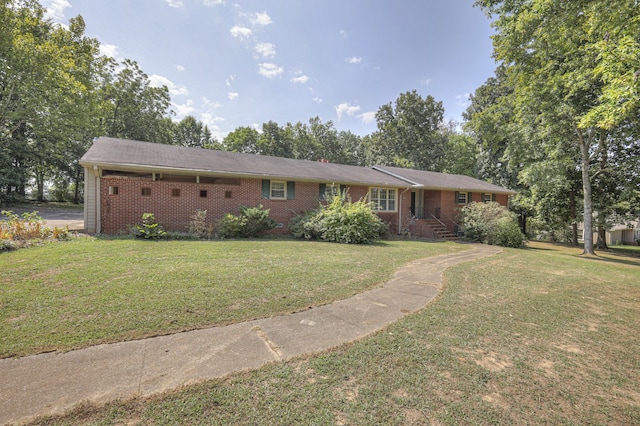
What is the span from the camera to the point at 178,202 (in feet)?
36.8

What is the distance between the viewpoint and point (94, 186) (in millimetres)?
10633

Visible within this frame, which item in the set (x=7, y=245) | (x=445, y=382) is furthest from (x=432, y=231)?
(x=7, y=245)

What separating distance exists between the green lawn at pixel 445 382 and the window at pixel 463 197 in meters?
15.0

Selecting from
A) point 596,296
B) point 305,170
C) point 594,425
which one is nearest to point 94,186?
point 305,170

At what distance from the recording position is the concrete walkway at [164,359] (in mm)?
2154

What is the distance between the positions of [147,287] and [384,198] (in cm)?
1388

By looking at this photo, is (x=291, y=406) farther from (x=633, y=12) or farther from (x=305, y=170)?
(x=305, y=170)

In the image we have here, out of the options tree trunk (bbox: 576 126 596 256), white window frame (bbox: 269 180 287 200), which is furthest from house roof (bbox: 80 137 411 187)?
tree trunk (bbox: 576 126 596 256)

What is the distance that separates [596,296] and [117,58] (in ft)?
126

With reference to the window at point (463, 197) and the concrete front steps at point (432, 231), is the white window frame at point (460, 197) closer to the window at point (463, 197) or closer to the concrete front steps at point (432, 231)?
the window at point (463, 197)

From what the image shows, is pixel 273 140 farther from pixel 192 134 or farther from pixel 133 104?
pixel 133 104

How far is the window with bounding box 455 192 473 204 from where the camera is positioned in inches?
722

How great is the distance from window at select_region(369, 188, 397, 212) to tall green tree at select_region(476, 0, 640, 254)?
7460 millimetres

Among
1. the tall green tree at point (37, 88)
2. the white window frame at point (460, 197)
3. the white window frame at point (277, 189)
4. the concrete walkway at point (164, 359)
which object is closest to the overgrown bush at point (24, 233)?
the concrete walkway at point (164, 359)
